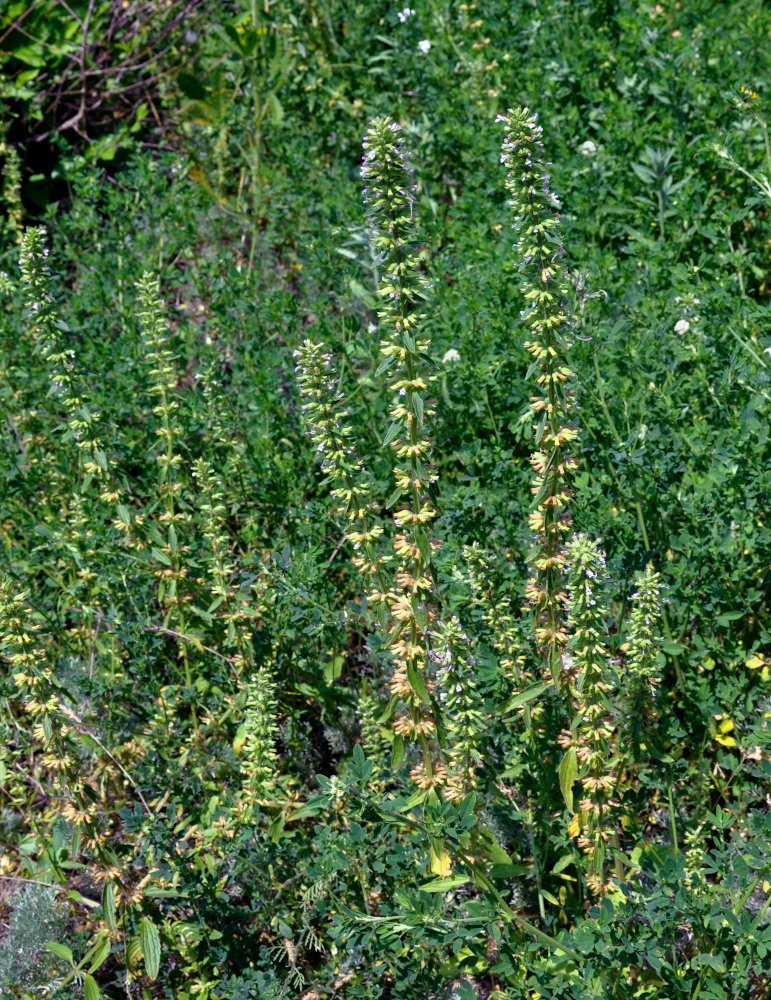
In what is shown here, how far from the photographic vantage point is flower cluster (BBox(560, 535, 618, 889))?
9.37 feet

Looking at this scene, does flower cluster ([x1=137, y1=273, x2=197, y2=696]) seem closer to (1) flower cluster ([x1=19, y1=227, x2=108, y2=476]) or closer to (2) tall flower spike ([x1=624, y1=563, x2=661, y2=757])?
(1) flower cluster ([x1=19, y1=227, x2=108, y2=476])

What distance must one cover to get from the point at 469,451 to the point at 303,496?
0.85 m

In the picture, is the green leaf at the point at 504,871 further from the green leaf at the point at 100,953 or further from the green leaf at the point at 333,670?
the green leaf at the point at 100,953

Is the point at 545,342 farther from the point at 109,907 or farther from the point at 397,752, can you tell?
the point at 109,907

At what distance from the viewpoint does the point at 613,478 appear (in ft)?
13.4

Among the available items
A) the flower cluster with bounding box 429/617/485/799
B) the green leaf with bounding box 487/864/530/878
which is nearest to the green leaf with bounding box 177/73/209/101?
the flower cluster with bounding box 429/617/485/799

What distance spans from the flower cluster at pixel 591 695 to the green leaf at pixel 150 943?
1355 millimetres

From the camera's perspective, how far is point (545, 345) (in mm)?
2830

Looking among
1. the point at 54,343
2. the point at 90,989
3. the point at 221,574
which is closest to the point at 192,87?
the point at 54,343

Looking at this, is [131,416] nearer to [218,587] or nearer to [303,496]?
[303,496]

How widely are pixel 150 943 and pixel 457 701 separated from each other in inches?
50.5

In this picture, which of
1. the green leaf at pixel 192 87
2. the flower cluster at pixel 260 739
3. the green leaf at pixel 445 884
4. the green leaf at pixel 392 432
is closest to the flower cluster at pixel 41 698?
the flower cluster at pixel 260 739

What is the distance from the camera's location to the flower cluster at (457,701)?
2.98 meters

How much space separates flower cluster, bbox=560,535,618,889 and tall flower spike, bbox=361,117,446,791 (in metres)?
0.40
